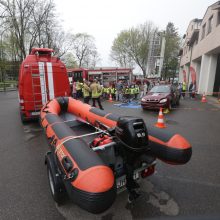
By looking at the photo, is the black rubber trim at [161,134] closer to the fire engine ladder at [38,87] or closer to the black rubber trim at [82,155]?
the black rubber trim at [82,155]

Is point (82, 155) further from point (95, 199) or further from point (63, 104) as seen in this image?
point (63, 104)

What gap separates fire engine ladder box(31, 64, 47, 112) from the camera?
626 centimetres

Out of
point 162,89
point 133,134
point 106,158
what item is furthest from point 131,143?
point 162,89

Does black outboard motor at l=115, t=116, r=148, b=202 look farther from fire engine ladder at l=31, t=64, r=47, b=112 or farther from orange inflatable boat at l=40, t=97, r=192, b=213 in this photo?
fire engine ladder at l=31, t=64, r=47, b=112

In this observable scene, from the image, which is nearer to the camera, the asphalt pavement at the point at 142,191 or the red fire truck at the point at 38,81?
the asphalt pavement at the point at 142,191

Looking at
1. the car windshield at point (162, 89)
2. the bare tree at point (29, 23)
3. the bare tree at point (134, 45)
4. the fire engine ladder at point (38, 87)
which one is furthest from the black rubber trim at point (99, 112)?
the bare tree at point (134, 45)

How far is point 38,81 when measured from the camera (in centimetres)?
638

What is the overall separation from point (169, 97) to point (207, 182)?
276 inches

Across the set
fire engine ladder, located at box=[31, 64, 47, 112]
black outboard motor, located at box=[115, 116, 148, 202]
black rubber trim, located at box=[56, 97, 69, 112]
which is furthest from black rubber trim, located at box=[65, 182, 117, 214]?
fire engine ladder, located at box=[31, 64, 47, 112]

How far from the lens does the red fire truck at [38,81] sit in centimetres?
618

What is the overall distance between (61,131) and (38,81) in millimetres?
4391

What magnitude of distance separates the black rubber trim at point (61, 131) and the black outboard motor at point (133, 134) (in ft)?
2.64

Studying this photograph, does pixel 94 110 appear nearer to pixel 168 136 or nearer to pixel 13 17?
pixel 168 136

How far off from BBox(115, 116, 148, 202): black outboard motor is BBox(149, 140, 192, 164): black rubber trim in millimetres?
343
